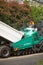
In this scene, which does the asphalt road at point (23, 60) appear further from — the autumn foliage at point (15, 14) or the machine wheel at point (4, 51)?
the autumn foliage at point (15, 14)

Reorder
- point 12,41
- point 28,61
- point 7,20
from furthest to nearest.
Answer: point 7,20 < point 12,41 < point 28,61

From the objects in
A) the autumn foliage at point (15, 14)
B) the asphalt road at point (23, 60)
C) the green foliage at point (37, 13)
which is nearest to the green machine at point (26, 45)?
the asphalt road at point (23, 60)

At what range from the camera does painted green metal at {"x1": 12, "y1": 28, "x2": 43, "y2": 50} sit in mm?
15507

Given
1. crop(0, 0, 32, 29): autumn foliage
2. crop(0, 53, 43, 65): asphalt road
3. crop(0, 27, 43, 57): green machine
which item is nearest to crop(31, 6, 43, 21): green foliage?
crop(0, 0, 32, 29): autumn foliage

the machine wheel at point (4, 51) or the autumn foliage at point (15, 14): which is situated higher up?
the autumn foliage at point (15, 14)

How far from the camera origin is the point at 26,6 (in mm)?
20828

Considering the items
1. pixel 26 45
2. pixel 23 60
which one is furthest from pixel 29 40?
pixel 23 60

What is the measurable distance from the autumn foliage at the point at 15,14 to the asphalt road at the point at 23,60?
3.46 m

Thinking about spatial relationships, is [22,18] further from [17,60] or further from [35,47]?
[17,60]

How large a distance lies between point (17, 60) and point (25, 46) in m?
1.75

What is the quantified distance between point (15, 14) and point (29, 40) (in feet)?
12.2

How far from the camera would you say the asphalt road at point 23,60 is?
13398mm

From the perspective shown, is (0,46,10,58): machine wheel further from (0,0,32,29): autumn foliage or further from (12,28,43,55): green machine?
(0,0,32,29): autumn foliage

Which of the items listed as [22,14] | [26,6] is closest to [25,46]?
[22,14]
